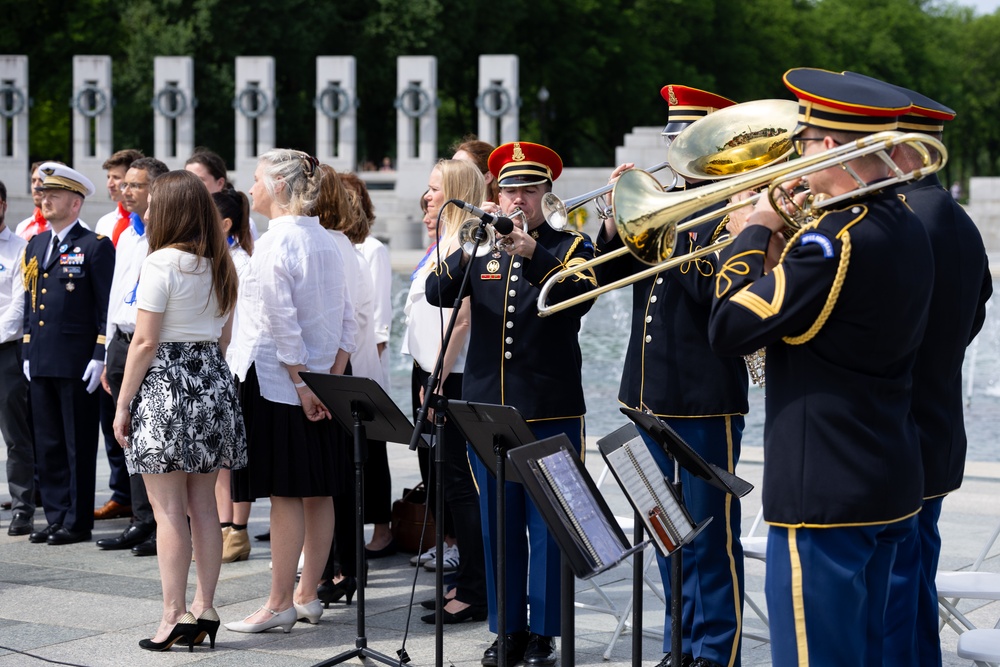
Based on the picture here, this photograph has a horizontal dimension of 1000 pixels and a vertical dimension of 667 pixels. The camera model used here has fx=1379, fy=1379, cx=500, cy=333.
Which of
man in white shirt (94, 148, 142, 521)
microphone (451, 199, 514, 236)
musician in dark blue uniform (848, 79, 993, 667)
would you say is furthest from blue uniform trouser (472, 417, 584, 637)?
man in white shirt (94, 148, 142, 521)

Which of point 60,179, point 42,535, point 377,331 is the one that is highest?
point 60,179

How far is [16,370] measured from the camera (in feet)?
27.2

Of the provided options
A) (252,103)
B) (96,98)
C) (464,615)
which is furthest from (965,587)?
(96,98)

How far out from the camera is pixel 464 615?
6.19 metres

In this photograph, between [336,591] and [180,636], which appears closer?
[180,636]

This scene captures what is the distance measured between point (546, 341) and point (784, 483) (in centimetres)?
180

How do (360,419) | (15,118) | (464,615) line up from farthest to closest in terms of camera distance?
1. (15,118)
2. (464,615)
3. (360,419)

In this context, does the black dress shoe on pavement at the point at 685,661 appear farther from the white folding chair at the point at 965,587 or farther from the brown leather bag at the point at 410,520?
the brown leather bag at the point at 410,520

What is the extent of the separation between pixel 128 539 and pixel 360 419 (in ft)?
9.14

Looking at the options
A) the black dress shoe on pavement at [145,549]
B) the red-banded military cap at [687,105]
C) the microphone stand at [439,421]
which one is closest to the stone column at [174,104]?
the black dress shoe on pavement at [145,549]

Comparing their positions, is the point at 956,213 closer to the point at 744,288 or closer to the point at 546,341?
the point at 744,288

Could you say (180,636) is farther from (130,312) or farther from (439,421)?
(130,312)

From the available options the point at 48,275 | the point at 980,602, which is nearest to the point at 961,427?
the point at 980,602

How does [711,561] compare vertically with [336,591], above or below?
above
